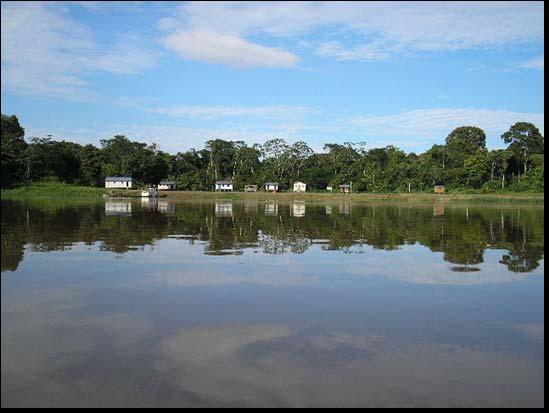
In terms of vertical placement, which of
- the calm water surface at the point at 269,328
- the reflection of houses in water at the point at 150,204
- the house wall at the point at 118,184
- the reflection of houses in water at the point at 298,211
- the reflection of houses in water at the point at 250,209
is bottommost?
the calm water surface at the point at 269,328

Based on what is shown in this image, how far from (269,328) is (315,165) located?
9622cm

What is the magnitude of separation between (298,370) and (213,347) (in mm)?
1385

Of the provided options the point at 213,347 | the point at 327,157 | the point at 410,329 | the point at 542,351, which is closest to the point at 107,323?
the point at 213,347

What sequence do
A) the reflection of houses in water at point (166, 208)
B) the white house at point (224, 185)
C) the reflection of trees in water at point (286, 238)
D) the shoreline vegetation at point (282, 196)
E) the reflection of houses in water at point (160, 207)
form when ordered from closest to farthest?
the reflection of trees in water at point (286, 238) → the reflection of houses in water at point (166, 208) → the reflection of houses in water at point (160, 207) → the shoreline vegetation at point (282, 196) → the white house at point (224, 185)

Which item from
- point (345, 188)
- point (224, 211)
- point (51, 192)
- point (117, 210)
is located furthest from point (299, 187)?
point (117, 210)

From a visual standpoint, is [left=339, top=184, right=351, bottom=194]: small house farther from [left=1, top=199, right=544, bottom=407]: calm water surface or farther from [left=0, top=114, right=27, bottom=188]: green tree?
[left=1, top=199, right=544, bottom=407]: calm water surface

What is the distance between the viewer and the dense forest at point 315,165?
84.1 metres

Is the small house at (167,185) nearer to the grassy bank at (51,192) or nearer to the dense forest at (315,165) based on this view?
the dense forest at (315,165)

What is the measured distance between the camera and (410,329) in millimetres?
8445

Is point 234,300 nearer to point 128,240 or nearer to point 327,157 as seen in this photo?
point 128,240

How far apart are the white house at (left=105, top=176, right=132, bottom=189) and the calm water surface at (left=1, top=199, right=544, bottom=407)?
242 ft

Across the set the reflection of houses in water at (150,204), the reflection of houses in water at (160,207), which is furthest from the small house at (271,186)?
the reflection of houses in water at (160,207)

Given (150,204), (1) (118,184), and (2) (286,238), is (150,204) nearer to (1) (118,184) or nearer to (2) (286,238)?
(1) (118,184)

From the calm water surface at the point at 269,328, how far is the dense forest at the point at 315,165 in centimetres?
6502
